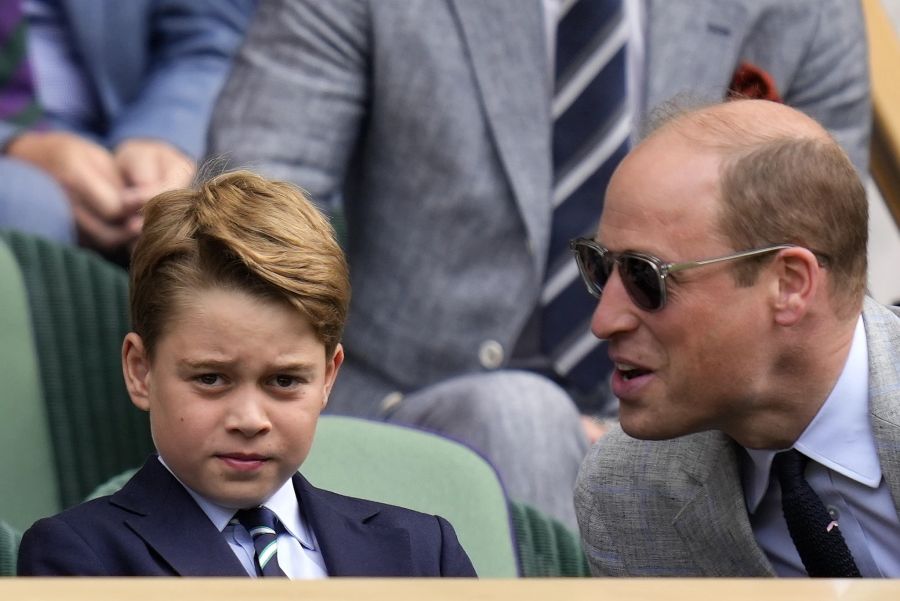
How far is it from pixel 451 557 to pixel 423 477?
0.39 metres

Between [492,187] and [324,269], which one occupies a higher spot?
[324,269]

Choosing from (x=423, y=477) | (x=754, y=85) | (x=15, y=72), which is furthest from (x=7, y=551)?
(x=15, y=72)

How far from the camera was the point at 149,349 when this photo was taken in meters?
1.49

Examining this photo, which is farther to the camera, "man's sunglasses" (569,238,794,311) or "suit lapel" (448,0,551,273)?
"suit lapel" (448,0,551,273)

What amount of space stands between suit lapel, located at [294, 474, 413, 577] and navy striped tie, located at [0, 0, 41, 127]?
1678mm

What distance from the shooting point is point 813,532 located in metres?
1.74

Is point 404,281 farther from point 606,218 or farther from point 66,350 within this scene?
point 606,218

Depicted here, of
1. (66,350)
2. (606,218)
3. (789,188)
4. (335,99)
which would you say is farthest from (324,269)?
(335,99)

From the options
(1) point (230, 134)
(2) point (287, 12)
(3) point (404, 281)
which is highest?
(2) point (287, 12)

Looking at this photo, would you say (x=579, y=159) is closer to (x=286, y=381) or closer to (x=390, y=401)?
(x=390, y=401)

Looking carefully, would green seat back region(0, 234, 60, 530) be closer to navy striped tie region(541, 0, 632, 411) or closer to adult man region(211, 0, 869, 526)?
adult man region(211, 0, 869, 526)

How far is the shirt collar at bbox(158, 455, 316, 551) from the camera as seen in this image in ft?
4.84

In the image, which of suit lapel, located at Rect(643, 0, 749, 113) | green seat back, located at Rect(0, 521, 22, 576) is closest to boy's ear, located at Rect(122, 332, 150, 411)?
green seat back, located at Rect(0, 521, 22, 576)

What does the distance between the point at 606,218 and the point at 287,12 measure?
3.88 ft
